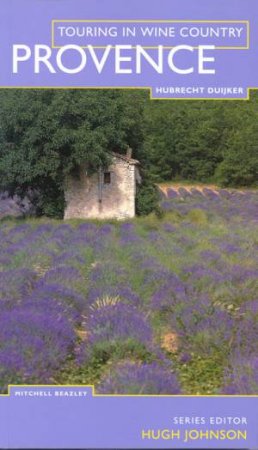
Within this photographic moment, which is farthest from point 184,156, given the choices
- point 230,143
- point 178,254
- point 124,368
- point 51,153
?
point 124,368

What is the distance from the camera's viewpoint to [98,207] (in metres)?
19.0

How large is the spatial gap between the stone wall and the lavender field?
6027 millimetres

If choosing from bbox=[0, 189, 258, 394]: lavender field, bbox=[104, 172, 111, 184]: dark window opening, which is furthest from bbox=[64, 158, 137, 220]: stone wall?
bbox=[0, 189, 258, 394]: lavender field

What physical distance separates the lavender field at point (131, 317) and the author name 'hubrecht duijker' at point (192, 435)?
0.36 meters

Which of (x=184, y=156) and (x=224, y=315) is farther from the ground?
(x=184, y=156)

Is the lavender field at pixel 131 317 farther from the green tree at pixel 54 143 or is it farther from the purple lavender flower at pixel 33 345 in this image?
the green tree at pixel 54 143

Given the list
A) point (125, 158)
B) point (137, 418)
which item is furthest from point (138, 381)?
point (125, 158)

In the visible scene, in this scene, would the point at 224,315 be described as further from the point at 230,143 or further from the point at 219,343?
the point at 230,143

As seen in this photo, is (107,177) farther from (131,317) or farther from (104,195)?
(131,317)

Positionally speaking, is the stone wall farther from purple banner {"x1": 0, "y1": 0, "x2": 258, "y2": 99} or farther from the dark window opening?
purple banner {"x1": 0, "y1": 0, "x2": 258, "y2": 99}

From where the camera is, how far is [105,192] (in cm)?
1944

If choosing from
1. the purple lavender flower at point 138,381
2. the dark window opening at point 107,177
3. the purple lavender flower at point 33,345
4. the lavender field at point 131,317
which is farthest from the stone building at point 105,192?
the purple lavender flower at point 138,381

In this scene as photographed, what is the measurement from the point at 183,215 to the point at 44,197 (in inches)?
201

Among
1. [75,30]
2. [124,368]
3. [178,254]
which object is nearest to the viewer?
[124,368]
